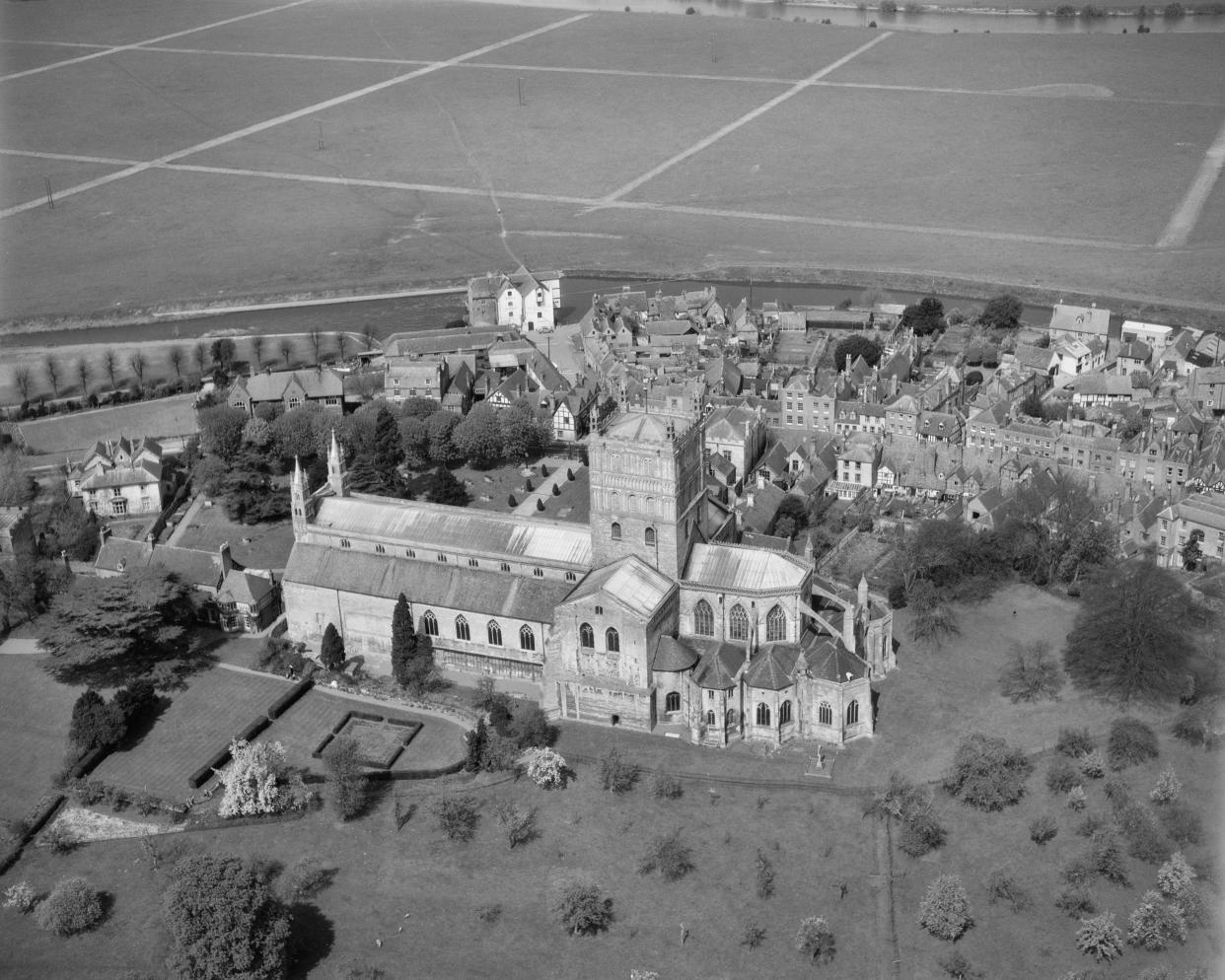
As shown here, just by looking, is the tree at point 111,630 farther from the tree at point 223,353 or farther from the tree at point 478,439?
the tree at point 223,353

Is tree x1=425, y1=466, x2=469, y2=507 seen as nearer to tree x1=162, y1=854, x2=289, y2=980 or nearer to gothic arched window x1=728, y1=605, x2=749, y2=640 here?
gothic arched window x1=728, y1=605, x2=749, y2=640

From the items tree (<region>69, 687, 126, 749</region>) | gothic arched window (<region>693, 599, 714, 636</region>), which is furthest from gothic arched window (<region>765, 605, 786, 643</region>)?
tree (<region>69, 687, 126, 749</region>)

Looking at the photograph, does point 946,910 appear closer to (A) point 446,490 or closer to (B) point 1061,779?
(B) point 1061,779

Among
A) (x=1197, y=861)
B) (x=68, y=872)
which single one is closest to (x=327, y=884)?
(x=68, y=872)

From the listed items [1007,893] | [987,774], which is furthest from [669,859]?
[987,774]

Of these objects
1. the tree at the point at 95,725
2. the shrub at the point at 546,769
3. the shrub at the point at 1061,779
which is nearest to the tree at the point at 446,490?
the tree at the point at 95,725
